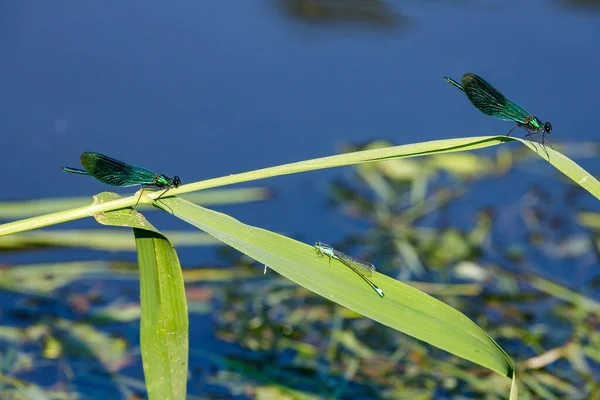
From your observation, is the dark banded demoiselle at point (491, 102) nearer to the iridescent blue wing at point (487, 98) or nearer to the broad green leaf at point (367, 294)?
the iridescent blue wing at point (487, 98)

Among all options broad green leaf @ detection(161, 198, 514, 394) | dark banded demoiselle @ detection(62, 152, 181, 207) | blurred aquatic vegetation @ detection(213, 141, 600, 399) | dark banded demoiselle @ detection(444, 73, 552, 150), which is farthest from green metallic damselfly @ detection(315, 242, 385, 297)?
blurred aquatic vegetation @ detection(213, 141, 600, 399)

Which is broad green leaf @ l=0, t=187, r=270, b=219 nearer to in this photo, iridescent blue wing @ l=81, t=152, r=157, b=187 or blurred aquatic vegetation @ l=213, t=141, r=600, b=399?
blurred aquatic vegetation @ l=213, t=141, r=600, b=399

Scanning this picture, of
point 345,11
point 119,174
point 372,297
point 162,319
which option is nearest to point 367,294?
point 372,297

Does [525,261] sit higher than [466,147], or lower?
higher

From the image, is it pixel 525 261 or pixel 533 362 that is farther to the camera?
pixel 525 261

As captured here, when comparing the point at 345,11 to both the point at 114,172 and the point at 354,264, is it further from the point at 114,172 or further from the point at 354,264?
the point at 354,264

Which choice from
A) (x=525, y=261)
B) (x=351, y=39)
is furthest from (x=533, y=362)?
(x=351, y=39)

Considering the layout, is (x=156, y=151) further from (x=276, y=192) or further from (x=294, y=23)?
(x=294, y=23)
